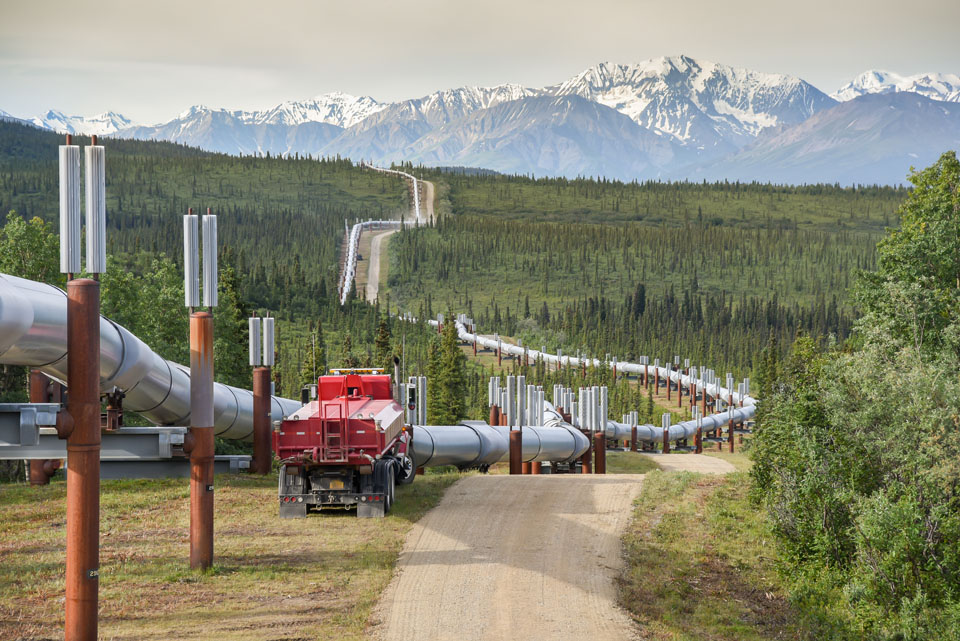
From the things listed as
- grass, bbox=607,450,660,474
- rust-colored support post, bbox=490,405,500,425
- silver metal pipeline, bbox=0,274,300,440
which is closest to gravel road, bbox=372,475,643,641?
silver metal pipeline, bbox=0,274,300,440

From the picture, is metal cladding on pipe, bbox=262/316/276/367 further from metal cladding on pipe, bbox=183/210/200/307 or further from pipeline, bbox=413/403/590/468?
metal cladding on pipe, bbox=183/210/200/307

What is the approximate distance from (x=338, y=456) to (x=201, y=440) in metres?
5.89

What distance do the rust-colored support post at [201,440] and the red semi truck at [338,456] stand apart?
4844 mm

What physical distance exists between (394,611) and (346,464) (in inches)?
305

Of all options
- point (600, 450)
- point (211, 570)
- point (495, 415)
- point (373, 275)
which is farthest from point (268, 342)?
point (373, 275)

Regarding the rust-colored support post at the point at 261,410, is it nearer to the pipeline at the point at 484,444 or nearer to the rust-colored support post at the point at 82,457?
the pipeline at the point at 484,444

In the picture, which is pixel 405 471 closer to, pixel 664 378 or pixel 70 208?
pixel 70 208

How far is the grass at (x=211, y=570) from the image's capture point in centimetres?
1800

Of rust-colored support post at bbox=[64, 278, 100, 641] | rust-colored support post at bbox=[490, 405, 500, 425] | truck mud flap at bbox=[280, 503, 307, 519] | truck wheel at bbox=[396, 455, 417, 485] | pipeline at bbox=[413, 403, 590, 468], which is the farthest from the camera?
rust-colored support post at bbox=[490, 405, 500, 425]

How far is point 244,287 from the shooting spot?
11712cm

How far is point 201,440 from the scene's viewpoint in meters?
20.5

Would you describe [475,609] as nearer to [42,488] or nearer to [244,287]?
[42,488]

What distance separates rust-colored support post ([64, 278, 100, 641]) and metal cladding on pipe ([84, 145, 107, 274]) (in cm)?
38

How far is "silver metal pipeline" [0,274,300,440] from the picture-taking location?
16.8 m
